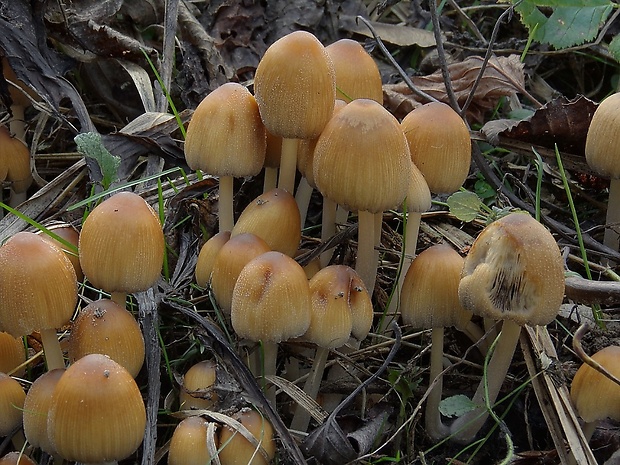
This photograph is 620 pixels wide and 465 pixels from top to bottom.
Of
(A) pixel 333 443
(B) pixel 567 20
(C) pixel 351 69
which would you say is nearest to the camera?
(A) pixel 333 443

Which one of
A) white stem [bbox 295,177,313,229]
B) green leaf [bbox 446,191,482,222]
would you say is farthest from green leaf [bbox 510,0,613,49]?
white stem [bbox 295,177,313,229]

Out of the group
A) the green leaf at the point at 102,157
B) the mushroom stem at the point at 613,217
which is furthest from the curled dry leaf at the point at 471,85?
the green leaf at the point at 102,157

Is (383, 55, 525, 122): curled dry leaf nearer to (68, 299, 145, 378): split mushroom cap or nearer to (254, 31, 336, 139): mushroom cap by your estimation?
(254, 31, 336, 139): mushroom cap

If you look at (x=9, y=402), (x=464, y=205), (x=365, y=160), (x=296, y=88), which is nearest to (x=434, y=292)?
(x=365, y=160)

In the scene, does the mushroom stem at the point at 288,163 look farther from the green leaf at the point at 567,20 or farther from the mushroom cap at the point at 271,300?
the green leaf at the point at 567,20

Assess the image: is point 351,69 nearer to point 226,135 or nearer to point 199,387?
point 226,135

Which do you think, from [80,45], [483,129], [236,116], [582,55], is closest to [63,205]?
[80,45]

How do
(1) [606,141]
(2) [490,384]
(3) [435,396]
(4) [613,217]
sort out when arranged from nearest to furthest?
(2) [490,384], (3) [435,396], (1) [606,141], (4) [613,217]

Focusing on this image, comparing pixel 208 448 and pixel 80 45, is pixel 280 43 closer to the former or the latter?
pixel 208 448
